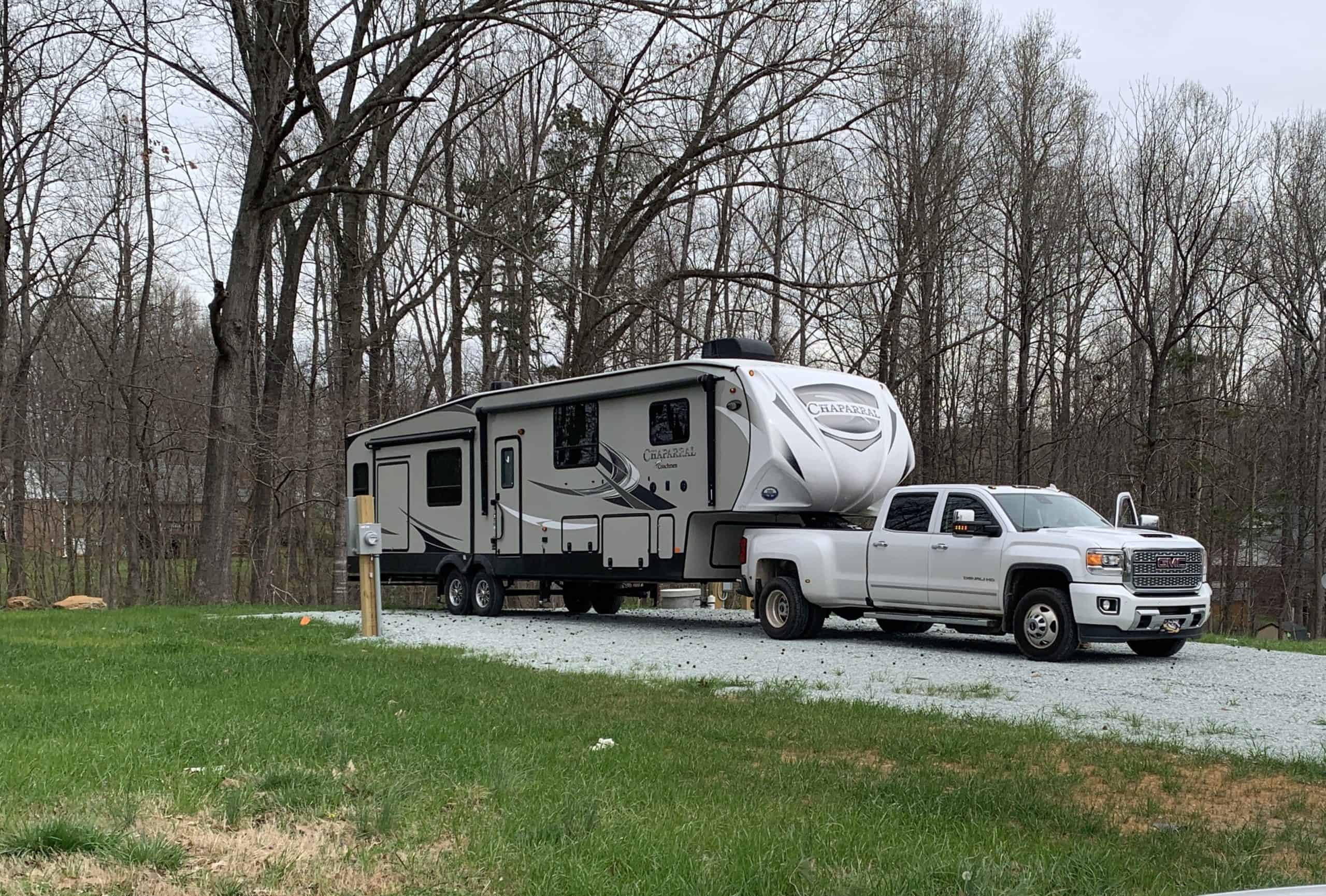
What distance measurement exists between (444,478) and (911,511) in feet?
27.7

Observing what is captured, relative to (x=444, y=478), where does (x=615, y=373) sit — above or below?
above

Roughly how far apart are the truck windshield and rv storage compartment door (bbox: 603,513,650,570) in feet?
16.2

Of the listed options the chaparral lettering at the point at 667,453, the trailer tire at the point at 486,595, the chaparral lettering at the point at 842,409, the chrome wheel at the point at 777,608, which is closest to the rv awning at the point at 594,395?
the chaparral lettering at the point at 667,453

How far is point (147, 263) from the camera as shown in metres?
30.8

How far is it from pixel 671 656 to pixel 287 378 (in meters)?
21.8

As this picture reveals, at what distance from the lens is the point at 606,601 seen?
2128 cm

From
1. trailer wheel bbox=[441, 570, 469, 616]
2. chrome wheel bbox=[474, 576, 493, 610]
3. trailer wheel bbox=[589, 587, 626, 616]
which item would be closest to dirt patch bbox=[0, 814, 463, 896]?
chrome wheel bbox=[474, 576, 493, 610]

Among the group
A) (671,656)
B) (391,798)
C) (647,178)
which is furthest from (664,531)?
(647,178)

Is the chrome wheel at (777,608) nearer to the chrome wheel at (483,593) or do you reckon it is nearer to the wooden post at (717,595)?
the chrome wheel at (483,593)

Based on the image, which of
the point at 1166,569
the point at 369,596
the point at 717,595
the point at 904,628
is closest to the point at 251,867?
the point at 1166,569

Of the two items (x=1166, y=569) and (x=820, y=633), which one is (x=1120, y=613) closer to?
(x=1166, y=569)

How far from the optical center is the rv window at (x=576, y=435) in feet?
58.9

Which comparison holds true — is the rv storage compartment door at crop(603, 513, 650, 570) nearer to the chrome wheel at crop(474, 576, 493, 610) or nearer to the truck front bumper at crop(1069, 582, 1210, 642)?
the chrome wheel at crop(474, 576, 493, 610)

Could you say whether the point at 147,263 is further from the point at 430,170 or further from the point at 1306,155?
the point at 1306,155
